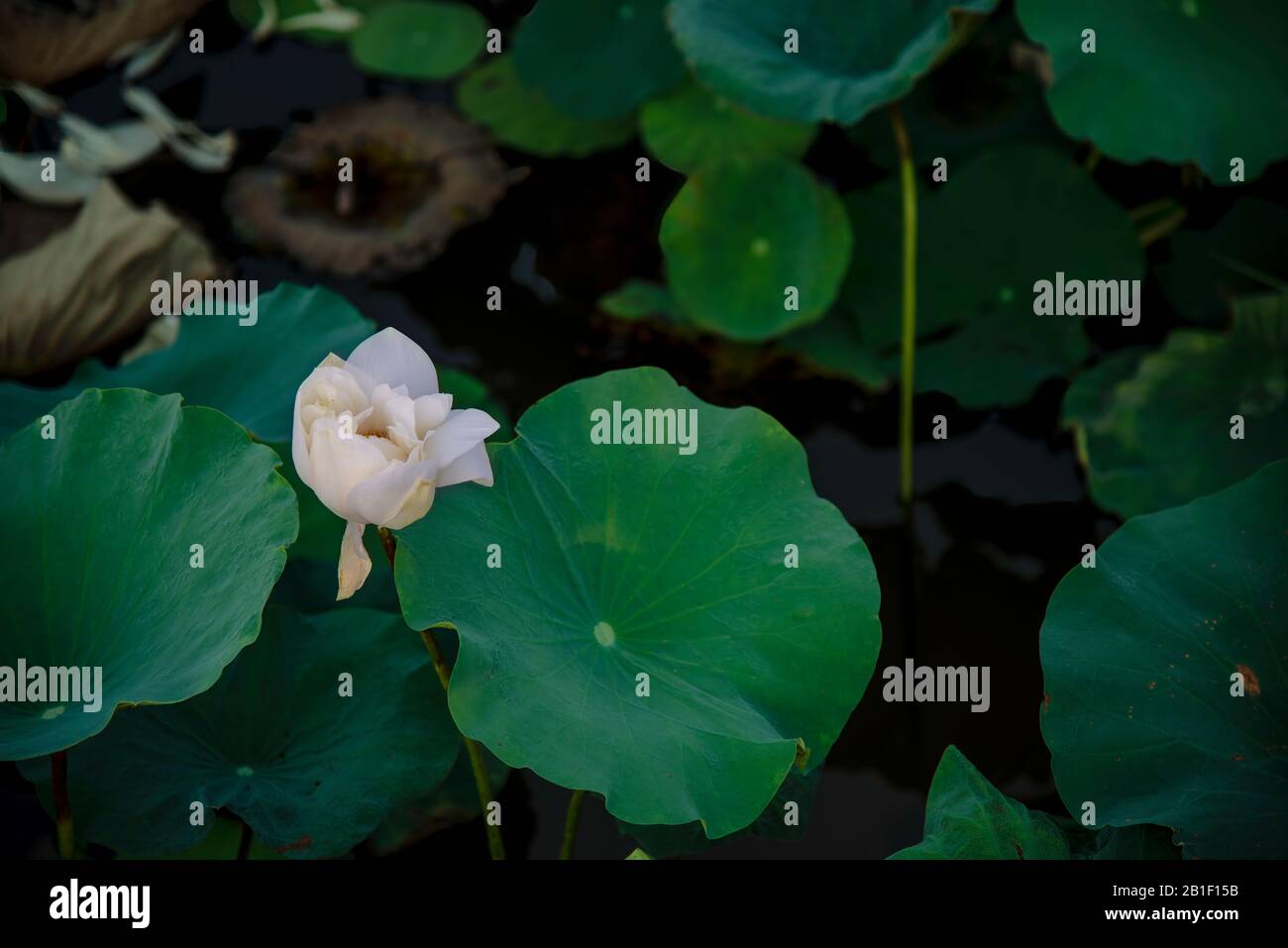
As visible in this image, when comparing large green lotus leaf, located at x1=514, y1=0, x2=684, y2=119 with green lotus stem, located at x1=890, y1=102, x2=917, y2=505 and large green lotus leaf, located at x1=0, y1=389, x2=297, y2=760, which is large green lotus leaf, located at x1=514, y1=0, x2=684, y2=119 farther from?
large green lotus leaf, located at x1=0, y1=389, x2=297, y2=760

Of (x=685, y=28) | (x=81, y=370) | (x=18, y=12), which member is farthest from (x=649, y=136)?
(x=18, y=12)

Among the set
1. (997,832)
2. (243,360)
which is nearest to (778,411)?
(243,360)

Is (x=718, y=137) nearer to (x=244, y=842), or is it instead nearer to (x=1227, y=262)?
(x=1227, y=262)

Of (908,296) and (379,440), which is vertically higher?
(908,296)

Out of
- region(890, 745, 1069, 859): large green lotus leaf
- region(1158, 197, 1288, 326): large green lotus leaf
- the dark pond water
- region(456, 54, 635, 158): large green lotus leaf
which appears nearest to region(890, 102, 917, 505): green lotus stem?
the dark pond water

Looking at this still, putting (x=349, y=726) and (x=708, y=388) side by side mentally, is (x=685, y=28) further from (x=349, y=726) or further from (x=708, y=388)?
(x=349, y=726)

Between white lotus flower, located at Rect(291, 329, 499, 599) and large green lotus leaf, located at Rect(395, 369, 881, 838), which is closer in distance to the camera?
white lotus flower, located at Rect(291, 329, 499, 599)

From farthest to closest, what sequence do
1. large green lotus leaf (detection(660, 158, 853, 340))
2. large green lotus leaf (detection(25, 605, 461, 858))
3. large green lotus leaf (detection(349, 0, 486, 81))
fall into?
large green lotus leaf (detection(349, 0, 486, 81)) < large green lotus leaf (detection(660, 158, 853, 340)) < large green lotus leaf (detection(25, 605, 461, 858))
